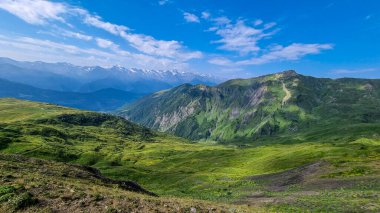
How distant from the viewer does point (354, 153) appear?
126m

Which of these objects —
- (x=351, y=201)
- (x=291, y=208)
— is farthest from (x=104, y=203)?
(x=351, y=201)

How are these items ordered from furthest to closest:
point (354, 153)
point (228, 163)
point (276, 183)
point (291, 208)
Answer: point (228, 163) → point (354, 153) → point (276, 183) → point (291, 208)

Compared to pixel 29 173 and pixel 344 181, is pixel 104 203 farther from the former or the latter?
pixel 344 181

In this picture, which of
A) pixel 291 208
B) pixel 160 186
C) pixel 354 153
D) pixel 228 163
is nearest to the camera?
pixel 291 208

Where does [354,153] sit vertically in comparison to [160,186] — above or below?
above

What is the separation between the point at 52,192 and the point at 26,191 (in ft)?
7.28

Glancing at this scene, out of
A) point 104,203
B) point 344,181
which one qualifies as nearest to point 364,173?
point 344,181

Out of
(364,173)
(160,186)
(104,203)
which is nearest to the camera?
(104,203)

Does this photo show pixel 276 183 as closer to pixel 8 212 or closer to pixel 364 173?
pixel 364 173

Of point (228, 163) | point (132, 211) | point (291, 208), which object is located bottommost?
point (228, 163)

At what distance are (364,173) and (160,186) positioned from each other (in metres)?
60.5

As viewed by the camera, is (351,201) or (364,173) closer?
(351,201)

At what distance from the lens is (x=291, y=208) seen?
43.3m

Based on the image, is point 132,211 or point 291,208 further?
point 291,208
